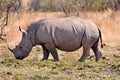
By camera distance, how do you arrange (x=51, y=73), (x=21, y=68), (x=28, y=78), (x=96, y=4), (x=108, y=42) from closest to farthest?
(x=28, y=78) < (x=51, y=73) < (x=21, y=68) < (x=108, y=42) < (x=96, y=4)

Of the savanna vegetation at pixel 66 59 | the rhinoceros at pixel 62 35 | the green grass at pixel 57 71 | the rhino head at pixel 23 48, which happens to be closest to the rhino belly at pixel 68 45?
the rhinoceros at pixel 62 35

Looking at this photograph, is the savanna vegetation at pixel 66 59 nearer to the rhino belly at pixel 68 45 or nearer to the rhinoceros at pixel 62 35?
the rhino belly at pixel 68 45

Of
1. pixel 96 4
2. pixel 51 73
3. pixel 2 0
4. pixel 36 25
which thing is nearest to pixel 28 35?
pixel 36 25

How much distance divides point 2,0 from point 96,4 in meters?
13.7

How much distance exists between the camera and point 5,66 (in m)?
10.4

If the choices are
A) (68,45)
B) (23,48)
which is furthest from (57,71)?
(23,48)

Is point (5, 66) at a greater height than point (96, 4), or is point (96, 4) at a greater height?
point (5, 66)

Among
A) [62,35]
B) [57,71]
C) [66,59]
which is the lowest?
[66,59]

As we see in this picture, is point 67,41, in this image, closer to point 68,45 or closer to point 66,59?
point 68,45

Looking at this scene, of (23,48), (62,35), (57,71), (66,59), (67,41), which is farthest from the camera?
(23,48)

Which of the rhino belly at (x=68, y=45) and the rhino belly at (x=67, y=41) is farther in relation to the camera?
the rhino belly at (x=68, y=45)

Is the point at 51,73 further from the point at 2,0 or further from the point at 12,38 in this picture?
the point at 2,0

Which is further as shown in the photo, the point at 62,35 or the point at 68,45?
the point at 68,45

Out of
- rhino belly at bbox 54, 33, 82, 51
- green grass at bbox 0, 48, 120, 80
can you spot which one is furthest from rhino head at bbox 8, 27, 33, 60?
green grass at bbox 0, 48, 120, 80
